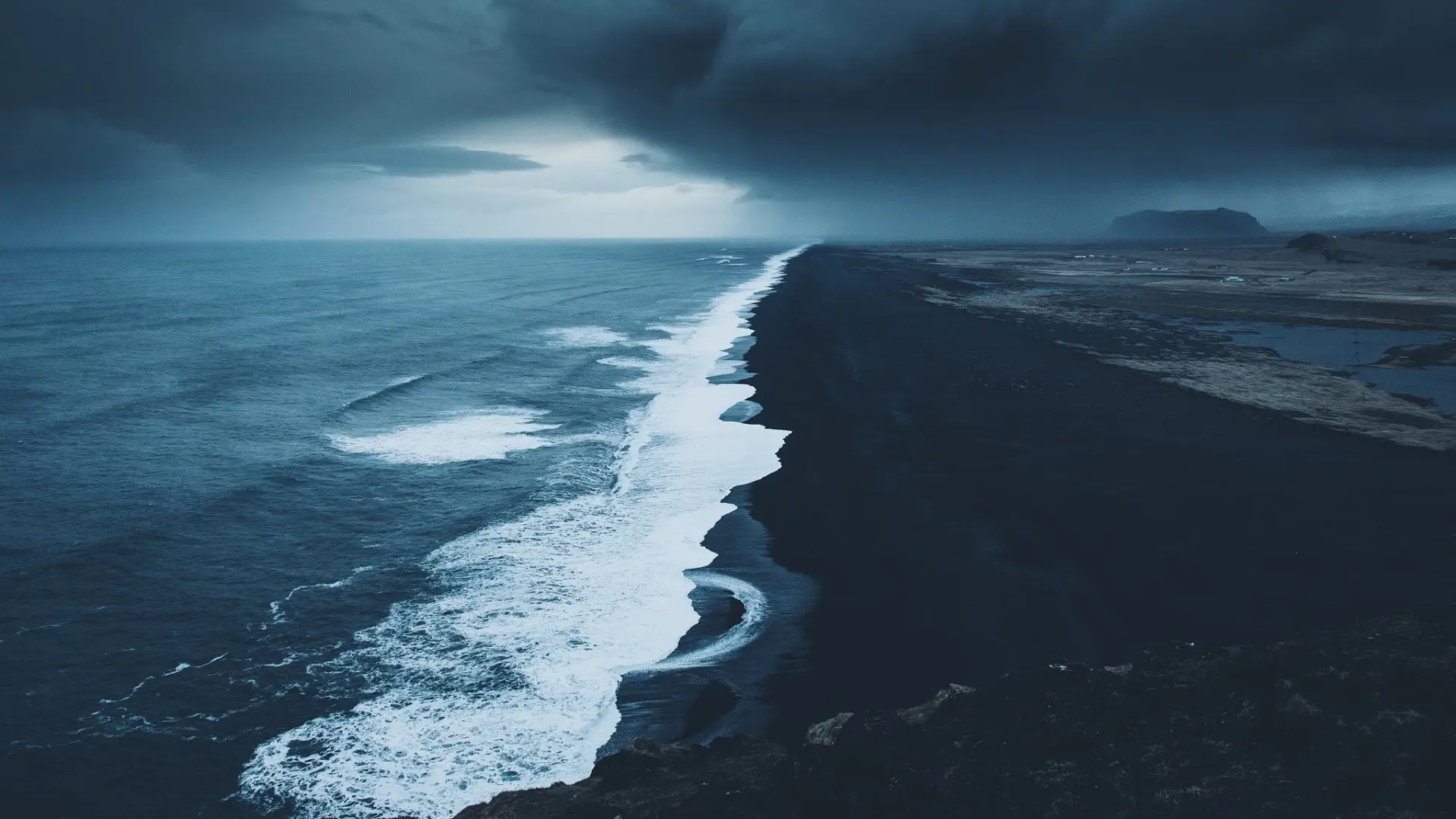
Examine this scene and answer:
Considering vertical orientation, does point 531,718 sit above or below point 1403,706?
below

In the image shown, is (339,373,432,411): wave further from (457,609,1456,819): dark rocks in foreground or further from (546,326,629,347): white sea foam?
(457,609,1456,819): dark rocks in foreground

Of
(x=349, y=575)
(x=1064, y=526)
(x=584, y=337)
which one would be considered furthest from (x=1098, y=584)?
(x=584, y=337)

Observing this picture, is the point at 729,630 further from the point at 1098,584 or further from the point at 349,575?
the point at 349,575

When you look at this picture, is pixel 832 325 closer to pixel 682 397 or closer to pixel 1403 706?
pixel 682 397

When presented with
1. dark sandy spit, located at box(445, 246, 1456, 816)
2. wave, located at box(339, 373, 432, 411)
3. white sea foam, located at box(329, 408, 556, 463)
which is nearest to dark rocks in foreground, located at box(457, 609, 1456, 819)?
dark sandy spit, located at box(445, 246, 1456, 816)

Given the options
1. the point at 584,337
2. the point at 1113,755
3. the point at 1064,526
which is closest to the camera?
the point at 1113,755

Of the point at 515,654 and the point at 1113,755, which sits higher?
the point at 1113,755

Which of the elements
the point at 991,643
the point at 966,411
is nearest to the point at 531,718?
the point at 991,643
